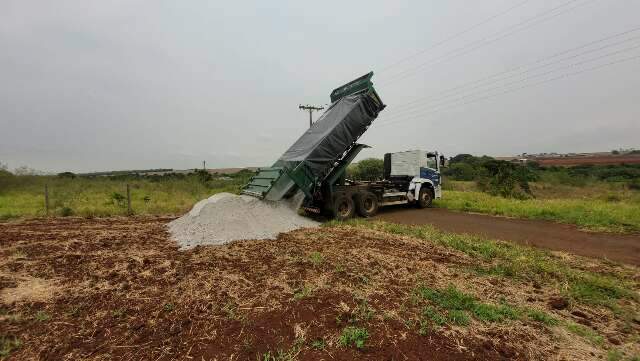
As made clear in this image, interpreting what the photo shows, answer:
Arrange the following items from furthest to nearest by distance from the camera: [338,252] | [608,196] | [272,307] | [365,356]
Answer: [608,196] → [338,252] → [272,307] → [365,356]

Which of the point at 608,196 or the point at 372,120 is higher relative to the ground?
the point at 372,120

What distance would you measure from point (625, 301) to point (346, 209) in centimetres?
829

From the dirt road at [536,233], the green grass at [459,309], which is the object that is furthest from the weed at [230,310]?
the dirt road at [536,233]

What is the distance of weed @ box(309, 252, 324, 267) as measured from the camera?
5.86 m

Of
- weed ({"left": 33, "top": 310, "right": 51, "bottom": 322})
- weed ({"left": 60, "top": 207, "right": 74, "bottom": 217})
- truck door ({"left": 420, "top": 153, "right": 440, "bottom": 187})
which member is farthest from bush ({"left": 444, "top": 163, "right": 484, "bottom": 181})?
weed ({"left": 33, "top": 310, "right": 51, "bottom": 322})

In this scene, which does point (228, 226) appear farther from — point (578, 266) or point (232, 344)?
point (578, 266)

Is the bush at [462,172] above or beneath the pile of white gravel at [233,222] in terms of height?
above

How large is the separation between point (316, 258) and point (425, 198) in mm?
9938

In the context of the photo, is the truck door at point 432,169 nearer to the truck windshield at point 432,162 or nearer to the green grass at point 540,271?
the truck windshield at point 432,162

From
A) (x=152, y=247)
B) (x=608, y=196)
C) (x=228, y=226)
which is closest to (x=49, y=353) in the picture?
(x=152, y=247)

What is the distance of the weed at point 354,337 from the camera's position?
10.7ft

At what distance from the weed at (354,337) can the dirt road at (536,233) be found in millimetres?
6359

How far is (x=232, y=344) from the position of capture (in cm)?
330

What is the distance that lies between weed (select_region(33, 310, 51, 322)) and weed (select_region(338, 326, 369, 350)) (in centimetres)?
349
